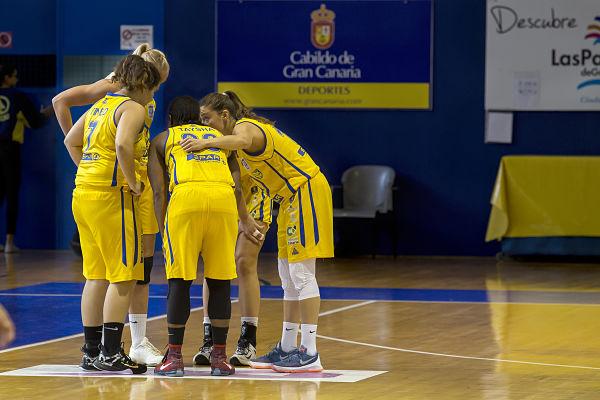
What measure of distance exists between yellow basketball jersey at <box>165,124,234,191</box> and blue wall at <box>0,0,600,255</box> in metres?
8.46

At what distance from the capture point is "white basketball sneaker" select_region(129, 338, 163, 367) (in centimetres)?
691

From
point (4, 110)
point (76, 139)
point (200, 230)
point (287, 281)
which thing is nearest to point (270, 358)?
point (287, 281)

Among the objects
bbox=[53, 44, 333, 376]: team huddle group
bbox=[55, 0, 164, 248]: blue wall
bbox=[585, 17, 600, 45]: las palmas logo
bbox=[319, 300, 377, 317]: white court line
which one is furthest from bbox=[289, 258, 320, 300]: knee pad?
bbox=[55, 0, 164, 248]: blue wall

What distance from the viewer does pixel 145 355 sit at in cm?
694

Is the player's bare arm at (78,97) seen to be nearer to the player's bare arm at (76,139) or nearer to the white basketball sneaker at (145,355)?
the player's bare arm at (76,139)

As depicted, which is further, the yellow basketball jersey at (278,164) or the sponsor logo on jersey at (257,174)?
the sponsor logo on jersey at (257,174)

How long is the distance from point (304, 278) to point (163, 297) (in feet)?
12.7

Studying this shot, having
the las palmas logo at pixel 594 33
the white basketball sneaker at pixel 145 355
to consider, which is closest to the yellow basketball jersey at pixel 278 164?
the white basketball sneaker at pixel 145 355

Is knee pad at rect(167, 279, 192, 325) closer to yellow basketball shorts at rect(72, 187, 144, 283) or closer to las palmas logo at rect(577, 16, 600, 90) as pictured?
yellow basketball shorts at rect(72, 187, 144, 283)

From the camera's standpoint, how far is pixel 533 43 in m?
14.6

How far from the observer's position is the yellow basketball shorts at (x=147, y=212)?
6.97 metres

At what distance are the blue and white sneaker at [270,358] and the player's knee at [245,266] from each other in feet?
1.52

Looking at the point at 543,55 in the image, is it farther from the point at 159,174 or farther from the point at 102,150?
the point at 102,150

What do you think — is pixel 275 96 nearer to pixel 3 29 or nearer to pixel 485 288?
pixel 3 29
